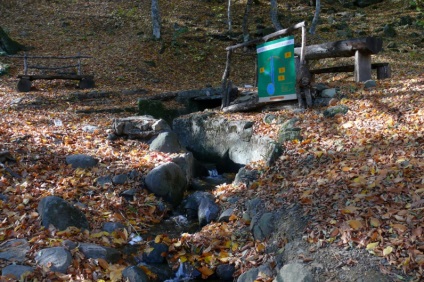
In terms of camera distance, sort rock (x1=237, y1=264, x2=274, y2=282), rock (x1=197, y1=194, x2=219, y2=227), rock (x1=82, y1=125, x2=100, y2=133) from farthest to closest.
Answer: rock (x1=82, y1=125, x2=100, y2=133), rock (x1=197, y1=194, x2=219, y2=227), rock (x1=237, y1=264, x2=274, y2=282)

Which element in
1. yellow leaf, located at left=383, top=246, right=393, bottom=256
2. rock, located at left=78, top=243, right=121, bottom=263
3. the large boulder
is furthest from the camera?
the large boulder

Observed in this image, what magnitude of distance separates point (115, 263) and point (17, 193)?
209cm

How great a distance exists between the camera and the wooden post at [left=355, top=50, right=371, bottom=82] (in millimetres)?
9758

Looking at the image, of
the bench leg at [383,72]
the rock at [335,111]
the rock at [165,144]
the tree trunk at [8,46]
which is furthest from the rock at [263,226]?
the tree trunk at [8,46]

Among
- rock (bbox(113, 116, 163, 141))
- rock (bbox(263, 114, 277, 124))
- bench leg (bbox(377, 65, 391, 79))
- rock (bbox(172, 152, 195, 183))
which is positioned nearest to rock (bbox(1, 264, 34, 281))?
rock (bbox(172, 152, 195, 183))

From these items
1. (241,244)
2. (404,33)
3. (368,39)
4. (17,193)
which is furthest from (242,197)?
(404,33)

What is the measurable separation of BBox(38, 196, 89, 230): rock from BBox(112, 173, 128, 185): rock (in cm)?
149

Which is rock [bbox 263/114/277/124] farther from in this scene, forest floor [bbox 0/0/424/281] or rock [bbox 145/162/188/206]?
rock [bbox 145/162/188/206]

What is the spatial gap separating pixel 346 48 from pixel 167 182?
5232 mm

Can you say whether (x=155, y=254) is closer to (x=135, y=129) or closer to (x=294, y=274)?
(x=294, y=274)

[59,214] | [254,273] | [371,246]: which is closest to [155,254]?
[59,214]

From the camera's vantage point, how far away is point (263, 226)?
17.7 feet

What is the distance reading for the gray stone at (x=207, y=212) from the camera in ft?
21.5

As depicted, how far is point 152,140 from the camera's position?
9.28 m
